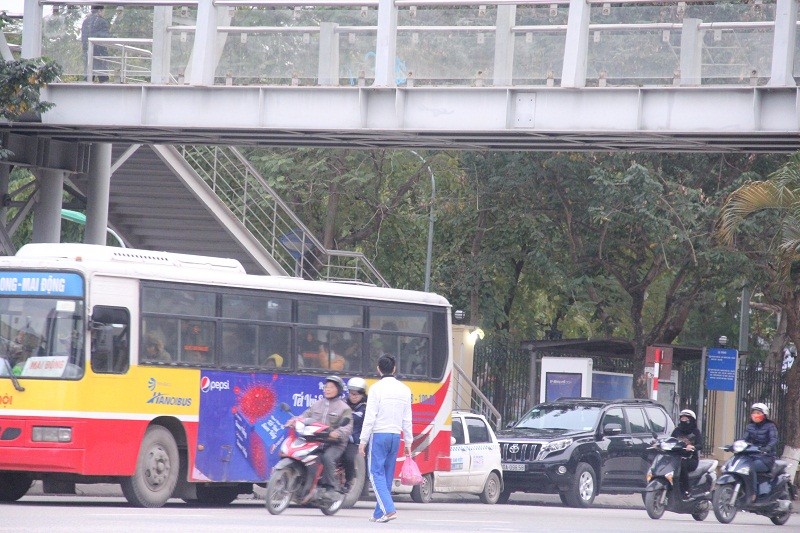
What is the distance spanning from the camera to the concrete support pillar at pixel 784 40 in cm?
1802

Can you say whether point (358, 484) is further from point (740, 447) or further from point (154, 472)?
point (740, 447)

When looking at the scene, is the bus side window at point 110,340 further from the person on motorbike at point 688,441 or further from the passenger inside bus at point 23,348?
the person on motorbike at point 688,441

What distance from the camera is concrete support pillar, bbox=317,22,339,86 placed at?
64.6 ft

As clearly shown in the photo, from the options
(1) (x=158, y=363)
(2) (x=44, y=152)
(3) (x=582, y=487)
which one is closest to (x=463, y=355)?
(3) (x=582, y=487)

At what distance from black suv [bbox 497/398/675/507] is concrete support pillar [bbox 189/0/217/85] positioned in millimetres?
8045

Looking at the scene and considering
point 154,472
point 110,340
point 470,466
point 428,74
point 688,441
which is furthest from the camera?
point 470,466

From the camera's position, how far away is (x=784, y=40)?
18016 mm

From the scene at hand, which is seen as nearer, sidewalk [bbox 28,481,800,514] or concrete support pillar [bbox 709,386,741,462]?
sidewalk [bbox 28,481,800,514]

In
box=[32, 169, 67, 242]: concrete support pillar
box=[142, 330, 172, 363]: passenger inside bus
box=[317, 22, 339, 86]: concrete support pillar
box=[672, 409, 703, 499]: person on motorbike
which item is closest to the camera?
box=[142, 330, 172, 363]: passenger inside bus

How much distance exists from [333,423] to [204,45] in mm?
7428

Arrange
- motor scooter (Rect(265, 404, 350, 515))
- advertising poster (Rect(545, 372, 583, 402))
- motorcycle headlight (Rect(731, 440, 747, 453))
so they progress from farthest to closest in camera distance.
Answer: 1. advertising poster (Rect(545, 372, 583, 402))
2. motorcycle headlight (Rect(731, 440, 747, 453))
3. motor scooter (Rect(265, 404, 350, 515))

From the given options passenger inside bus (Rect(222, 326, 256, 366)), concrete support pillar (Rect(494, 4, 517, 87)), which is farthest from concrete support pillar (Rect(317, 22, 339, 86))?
passenger inside bus (Rect(222, 326, 256, 366))

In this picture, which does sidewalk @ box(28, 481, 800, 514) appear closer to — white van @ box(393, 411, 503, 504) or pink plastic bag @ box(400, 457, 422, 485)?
white van @ box(393, 411, 503, 504)

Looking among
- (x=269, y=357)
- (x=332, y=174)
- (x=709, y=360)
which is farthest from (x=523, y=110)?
(x=332, y=174)
